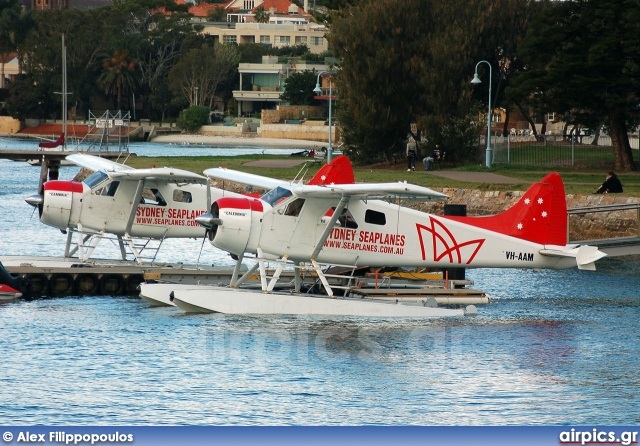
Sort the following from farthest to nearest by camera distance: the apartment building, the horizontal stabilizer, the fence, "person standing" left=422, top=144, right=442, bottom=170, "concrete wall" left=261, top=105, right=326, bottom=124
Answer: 1. the apartment building
2. "concrete wall" left=261, top=105, right=326, bottom=124
3. the fence
4. "person standing" left=422, top=144, right=442, bottom=170
5. the horizontal stabilizer

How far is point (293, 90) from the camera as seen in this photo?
413ft

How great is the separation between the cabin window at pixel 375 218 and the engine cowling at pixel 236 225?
2.03 metres

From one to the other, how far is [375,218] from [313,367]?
410 centimetres

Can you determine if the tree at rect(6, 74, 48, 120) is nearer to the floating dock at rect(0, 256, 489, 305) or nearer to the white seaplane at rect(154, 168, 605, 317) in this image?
the floating dock at rect(0, 256, 489, 305)

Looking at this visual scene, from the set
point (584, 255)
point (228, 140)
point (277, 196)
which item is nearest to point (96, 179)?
point (277, 196)

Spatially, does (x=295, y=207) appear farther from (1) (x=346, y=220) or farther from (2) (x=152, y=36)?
(2) (x=152, y=36)

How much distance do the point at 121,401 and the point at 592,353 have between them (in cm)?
791

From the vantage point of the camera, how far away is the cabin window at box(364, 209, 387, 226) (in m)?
19.7

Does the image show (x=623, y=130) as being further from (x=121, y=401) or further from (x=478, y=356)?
(x=121, y=401)

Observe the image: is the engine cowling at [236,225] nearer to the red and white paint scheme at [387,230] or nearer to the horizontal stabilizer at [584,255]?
the red and white paint scheme at [387,230]

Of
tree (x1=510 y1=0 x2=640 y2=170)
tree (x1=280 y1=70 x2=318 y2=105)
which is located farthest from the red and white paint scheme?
tree (x1=280 y1=70 x2=318 y2=105)

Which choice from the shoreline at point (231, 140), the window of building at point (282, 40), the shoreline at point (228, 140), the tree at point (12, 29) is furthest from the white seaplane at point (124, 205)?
the window of building at point (282, 40)

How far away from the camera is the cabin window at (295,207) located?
63.1 ft

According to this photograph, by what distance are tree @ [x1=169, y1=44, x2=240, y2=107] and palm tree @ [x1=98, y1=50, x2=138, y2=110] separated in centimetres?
496
